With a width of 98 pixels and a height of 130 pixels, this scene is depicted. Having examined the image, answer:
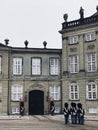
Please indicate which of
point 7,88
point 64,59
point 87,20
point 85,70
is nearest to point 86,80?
point 85,70

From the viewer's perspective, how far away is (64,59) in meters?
36.0

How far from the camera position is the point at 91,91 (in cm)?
3375

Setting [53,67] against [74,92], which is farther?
[53,67]

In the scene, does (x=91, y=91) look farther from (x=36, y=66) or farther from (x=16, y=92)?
(x=16, y=92)

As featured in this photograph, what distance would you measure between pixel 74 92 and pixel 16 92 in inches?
252

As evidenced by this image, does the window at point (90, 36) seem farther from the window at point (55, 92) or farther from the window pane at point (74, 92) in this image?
the window at point (55, 92)

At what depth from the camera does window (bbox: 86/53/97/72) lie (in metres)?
33.9

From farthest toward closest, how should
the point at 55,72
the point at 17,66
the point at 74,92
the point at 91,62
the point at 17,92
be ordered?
the point at 55,72 → the point at 17,66 → the point at 17,92 → the point at 74,92 → the point at 91,62

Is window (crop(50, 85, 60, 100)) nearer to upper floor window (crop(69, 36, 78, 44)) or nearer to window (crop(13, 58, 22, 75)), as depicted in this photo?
window (crop(13, 58, 22, 75))

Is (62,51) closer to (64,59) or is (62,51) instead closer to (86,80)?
(64,59)

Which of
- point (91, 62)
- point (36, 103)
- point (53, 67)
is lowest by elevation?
point (36, 103)

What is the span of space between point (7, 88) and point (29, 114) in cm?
371

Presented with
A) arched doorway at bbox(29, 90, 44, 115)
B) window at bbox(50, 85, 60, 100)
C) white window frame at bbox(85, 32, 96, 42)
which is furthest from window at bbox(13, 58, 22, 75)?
white window frame at bbox(85, 32, 96, 42)

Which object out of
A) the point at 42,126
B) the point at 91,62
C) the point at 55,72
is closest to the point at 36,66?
the point at 55,72
